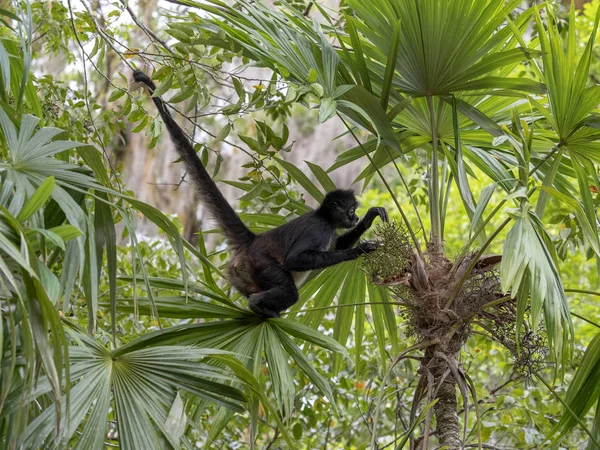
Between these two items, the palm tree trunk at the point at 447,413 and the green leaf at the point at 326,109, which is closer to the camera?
the green leaf at the point at 326,109

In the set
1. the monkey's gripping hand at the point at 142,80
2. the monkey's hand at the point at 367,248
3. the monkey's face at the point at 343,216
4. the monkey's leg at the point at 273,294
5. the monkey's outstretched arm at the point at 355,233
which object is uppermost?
the monkey's gripping hand at the point at 142,80

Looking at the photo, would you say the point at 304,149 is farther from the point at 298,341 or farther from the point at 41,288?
the point at 41,288

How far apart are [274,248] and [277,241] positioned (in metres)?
0.05

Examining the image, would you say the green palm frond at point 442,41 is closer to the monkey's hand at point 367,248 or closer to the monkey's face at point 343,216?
the monkey's hand at point 367,248

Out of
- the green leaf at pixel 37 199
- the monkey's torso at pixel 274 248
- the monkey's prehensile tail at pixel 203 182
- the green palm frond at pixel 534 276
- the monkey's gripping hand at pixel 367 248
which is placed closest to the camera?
the green leaf at pixel 37 199

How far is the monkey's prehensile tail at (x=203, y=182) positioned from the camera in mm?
3500

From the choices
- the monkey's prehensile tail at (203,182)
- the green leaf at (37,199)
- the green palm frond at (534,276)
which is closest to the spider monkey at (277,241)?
the monkey's prehensile tail at (203,182)

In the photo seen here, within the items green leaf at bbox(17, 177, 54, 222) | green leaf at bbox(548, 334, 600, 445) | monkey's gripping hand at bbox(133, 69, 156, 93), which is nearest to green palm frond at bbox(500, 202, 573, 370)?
green leaf at bbox(548, 334, 600, 445)

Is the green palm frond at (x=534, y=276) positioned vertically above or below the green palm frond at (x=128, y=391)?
above

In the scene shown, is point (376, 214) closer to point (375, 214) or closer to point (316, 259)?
point (375, 214)

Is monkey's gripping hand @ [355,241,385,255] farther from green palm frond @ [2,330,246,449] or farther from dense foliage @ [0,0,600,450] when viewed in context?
green palm frond @ [2,330,246,449]

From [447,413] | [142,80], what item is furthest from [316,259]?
[142,80]

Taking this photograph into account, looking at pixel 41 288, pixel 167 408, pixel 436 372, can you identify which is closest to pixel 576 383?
pixel 436 372

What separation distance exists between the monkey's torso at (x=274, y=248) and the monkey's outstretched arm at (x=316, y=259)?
0.06 meters
